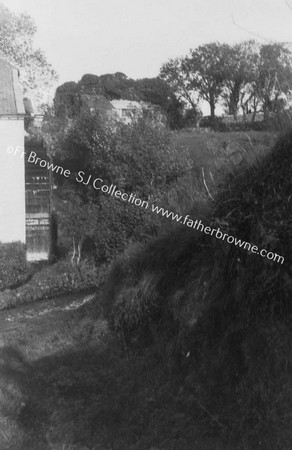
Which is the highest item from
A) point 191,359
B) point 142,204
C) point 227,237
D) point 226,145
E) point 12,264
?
point 226,145

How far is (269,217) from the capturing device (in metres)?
5.64

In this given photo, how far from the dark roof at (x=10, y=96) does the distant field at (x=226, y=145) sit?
6448 millimetres

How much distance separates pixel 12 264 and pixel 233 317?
50.2ft

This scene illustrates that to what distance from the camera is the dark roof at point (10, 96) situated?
69.3ft

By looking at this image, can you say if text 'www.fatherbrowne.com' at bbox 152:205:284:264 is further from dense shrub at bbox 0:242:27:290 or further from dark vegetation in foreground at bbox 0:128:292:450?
dense shrub at bbox 0:242:27:290

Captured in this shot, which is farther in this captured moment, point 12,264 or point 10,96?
point 10,96

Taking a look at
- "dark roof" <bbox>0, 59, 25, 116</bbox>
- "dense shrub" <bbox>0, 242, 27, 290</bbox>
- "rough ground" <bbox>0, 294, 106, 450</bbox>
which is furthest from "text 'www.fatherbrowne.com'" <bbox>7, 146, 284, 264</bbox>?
"dense shrub" <bbox>0, 242, 27, 290</bbox>

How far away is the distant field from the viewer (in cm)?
708

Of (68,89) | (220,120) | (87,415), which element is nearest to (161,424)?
(87,415)

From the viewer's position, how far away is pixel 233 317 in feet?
18.7

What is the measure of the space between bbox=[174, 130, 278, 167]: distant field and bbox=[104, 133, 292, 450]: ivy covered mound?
2.58 ft

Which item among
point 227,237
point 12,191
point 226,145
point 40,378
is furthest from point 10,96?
point 227,237

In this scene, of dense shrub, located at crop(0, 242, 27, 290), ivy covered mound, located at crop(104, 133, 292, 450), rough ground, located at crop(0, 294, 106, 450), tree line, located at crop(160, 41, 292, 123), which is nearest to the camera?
ivy covered mound, located at crop(104, 133, 292, 450)

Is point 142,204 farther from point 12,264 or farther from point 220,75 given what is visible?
point 220,75
